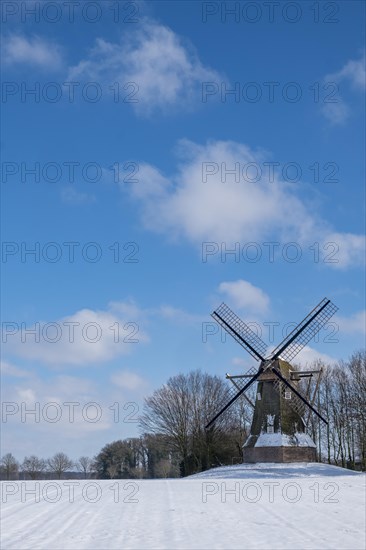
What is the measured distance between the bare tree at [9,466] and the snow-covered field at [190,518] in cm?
7561

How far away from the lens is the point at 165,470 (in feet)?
278

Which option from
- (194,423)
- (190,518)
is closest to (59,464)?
(194,423)

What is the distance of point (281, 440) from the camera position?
39531 millimetres

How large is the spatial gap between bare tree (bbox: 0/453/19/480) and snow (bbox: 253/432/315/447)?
64116 mm

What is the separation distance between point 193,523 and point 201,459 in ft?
147

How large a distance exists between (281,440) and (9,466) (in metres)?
68.5

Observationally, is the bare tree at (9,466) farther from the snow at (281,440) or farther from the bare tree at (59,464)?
the snow at (281,440)

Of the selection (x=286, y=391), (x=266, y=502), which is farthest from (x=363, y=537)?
(x=286, y=391)

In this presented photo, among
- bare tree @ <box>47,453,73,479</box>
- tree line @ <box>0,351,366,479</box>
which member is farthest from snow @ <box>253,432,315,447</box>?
bare tree @ <box>47,453,73,479</box>

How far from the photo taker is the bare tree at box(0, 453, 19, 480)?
312 feet

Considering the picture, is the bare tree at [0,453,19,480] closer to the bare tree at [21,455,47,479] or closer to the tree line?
the bare tree at [21,455,47,479]

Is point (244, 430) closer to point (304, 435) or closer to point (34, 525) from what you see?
point (304, 435)

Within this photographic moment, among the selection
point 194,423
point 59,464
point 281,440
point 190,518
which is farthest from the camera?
point 59,464

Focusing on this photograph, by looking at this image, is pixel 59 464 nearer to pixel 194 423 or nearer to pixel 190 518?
pixel 194 423
